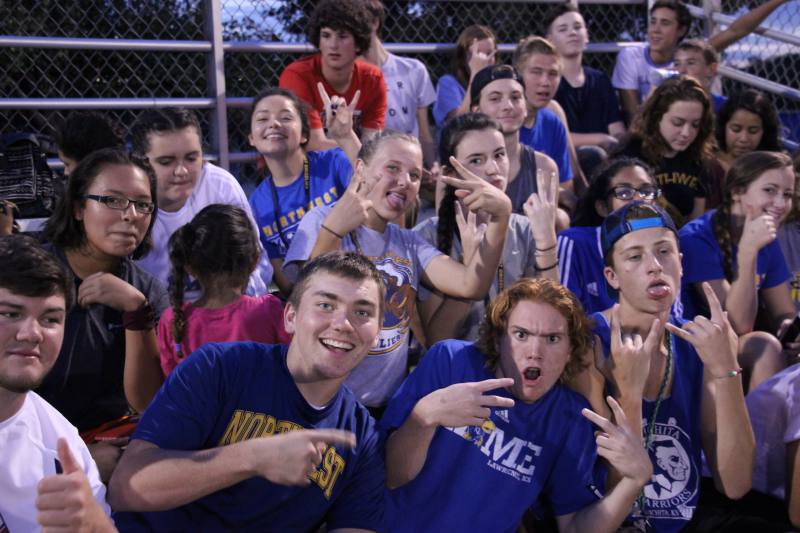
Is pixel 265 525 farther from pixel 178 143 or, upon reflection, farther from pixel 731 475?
pixel 178 143

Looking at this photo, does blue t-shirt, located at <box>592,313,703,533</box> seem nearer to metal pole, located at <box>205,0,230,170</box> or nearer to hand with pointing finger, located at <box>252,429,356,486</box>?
hand with pointing finger, located at <box>252,429,356,486</box>

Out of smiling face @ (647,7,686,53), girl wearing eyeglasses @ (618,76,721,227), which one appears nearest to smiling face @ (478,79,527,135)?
girl wearing eyeglasses @ (618,76,721,227)

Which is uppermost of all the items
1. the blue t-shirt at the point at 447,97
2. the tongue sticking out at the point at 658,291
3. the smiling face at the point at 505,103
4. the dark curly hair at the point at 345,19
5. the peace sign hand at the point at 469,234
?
the dark curly hair at the point at 345,19

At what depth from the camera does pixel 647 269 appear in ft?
10.3

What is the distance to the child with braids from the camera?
2951mm

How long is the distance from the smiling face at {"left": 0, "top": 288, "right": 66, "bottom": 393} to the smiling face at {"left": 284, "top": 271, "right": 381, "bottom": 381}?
61cm

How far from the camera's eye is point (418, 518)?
2.71m

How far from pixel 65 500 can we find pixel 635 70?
213 inches

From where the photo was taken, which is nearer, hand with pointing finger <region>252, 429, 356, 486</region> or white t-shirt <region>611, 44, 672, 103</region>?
hand with pointing finger <region>252, 429, 356, 486</region>

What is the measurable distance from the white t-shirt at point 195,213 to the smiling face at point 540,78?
2.00 metres

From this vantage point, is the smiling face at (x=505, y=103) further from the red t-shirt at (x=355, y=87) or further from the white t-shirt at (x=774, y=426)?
the white t-shirt at (x=774, y=426)

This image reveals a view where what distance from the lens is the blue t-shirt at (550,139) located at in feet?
16.7

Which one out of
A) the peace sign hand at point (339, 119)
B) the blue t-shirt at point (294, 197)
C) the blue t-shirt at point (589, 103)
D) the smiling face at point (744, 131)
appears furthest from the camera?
the blue t-shirt at point (589, 103)

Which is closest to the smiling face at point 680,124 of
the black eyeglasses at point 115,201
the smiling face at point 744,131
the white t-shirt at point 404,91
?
the smiling face at point 744,131
